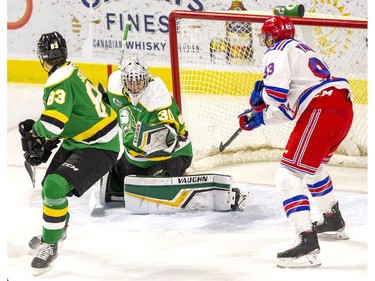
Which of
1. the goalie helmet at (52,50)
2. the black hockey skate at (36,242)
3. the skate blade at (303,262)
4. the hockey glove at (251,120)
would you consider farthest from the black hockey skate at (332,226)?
the goalie helmet at (52,50)

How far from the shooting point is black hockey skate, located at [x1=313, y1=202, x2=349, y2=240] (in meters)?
4.56

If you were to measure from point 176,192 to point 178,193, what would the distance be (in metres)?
0.01

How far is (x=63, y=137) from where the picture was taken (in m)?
4.31

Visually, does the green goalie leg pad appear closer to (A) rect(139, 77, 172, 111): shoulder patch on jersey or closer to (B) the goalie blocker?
(B) the goalie blocker

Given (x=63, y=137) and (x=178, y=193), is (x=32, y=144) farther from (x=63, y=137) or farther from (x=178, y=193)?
(x=178, y=193)

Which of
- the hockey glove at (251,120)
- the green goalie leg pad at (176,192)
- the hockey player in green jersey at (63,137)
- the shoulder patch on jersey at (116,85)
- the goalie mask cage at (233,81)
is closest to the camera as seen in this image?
the hockey player in green jersey at (63,137)

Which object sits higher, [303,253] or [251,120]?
[251,120]

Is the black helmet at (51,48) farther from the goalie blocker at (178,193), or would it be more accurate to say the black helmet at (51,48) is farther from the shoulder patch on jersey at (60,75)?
Answer: the goalie blocker at (178,193)

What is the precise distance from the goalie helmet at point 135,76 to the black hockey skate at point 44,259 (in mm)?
1078

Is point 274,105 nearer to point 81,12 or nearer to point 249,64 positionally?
point 249,64

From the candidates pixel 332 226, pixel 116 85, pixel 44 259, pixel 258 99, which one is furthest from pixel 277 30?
pixel 44 259

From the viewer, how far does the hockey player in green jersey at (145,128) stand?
5.04m

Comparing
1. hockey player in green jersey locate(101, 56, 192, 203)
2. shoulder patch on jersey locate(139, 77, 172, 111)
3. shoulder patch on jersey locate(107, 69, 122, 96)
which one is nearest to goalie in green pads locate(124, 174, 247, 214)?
hockey player in green jersey locate(101, 56, 192, 203)

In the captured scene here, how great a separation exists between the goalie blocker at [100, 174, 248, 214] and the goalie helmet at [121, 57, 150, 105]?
43 centimetres
